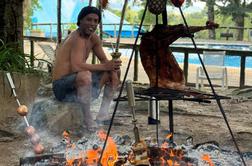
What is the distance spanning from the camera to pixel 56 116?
495 cm

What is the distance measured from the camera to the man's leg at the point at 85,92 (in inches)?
193

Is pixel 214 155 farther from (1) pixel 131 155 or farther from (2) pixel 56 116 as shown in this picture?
(2) pixel 56 116

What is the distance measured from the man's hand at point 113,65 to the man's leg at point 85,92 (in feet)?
0.73

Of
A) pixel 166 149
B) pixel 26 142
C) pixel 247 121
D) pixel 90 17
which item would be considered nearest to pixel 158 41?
pixel 166 149

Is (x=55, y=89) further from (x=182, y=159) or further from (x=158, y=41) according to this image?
(x=182, y=159)

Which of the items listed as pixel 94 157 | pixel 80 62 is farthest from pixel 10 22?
pixel 94 157

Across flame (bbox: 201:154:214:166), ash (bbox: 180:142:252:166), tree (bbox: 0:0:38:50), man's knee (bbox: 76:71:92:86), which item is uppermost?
tree (bbox: 0:0:38:50)

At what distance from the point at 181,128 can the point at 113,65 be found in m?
1.27

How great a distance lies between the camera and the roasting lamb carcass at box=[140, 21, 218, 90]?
389cm

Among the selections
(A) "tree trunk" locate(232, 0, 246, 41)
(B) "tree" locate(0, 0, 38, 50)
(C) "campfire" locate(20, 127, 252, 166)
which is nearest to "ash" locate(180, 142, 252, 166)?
(C) "campfire" locate(20, 127, 252, 166)

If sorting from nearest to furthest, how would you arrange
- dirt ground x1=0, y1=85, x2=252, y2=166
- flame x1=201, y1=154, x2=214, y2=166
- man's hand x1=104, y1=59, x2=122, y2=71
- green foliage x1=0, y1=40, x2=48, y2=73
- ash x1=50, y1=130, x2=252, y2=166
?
1. flame x1=201, y1=154, x2=214, y2=166
2. ash x1=50, y1=130, x2=252, y2=166
3. dirt ground x1=0, y1=85, x2=252, y2=166
4. man's hand x1=104, y1=59, x2=122, y2=71
5. green foliage x1=0, y1=40, x2=48, y2=73

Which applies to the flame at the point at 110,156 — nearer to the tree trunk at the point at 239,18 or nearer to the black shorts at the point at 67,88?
the black shorts at the point at 67,88

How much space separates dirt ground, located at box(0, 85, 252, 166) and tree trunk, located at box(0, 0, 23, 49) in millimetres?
1342

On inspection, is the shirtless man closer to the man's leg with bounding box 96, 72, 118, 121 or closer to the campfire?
the man's leg with bounding box 96, 72, 118, 121
